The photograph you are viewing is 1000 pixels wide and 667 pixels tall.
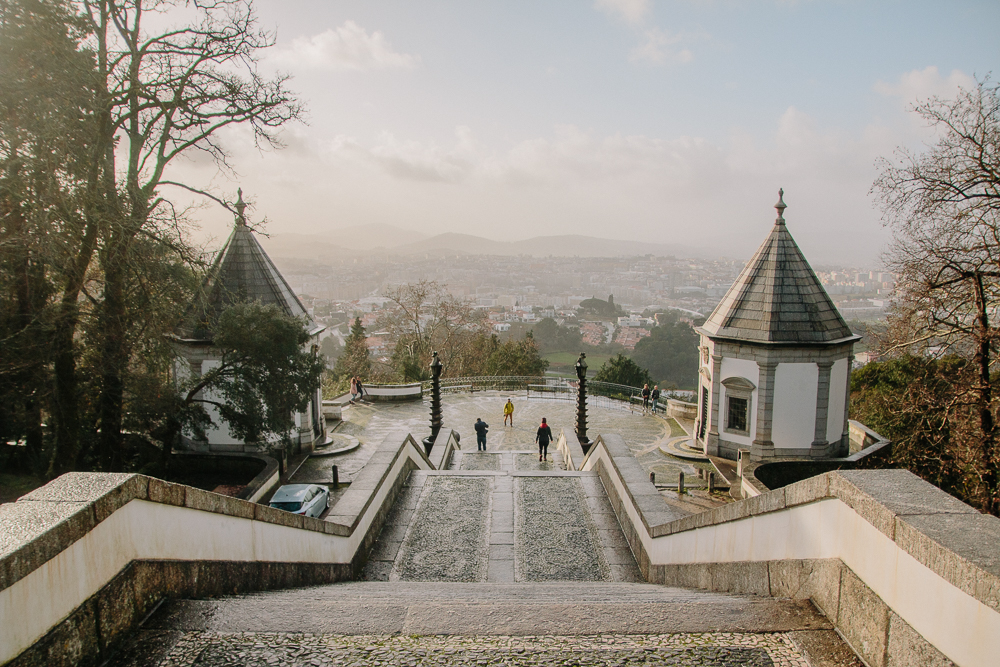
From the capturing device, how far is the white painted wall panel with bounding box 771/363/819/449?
58.5 ft

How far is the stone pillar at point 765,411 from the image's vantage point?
17.9 metres

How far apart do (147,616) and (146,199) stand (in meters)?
11.7

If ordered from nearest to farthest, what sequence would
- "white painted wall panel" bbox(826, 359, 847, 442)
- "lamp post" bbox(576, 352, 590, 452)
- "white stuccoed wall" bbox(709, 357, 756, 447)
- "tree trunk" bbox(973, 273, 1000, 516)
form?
1. "tree trunk" bbox(973, 273, 1000, 516)
2. "lamp post" bbox(576, 352, 590, 452)
3. "white painted wall panel" bbox(826, 359, 847, 442)
4. "white stuccoed wall" bbox(709, 357, 756, 447)

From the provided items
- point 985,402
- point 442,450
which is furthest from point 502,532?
point 985,402

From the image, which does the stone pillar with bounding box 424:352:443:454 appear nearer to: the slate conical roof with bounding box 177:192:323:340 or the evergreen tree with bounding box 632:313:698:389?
the slate conical roof with bounding box 177:192:323:340

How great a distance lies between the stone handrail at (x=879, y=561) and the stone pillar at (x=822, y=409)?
47.1 ft

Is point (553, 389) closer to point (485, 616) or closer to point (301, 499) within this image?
point (301, 499)

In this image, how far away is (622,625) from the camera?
147 inches

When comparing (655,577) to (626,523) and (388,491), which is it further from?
(388,491)

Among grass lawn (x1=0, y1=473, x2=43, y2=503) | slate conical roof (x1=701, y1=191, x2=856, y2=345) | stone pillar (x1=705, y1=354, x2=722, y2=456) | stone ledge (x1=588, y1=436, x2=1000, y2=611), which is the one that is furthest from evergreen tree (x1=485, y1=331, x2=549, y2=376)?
stone ledge (x1=588, y1=436, x2=1000, y2=611)

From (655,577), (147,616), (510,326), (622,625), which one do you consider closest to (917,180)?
(655,577)

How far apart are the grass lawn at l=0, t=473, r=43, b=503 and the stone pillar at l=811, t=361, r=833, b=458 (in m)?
18.8

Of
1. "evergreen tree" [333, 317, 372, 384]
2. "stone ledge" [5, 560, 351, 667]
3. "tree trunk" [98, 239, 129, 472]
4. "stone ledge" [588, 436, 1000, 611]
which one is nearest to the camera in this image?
"stone ledge" [588, 436, 1000, 611]

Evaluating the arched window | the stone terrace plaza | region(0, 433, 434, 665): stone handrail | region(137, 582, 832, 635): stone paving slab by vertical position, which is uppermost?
region(0, 433, 434, 665): stone handrail
